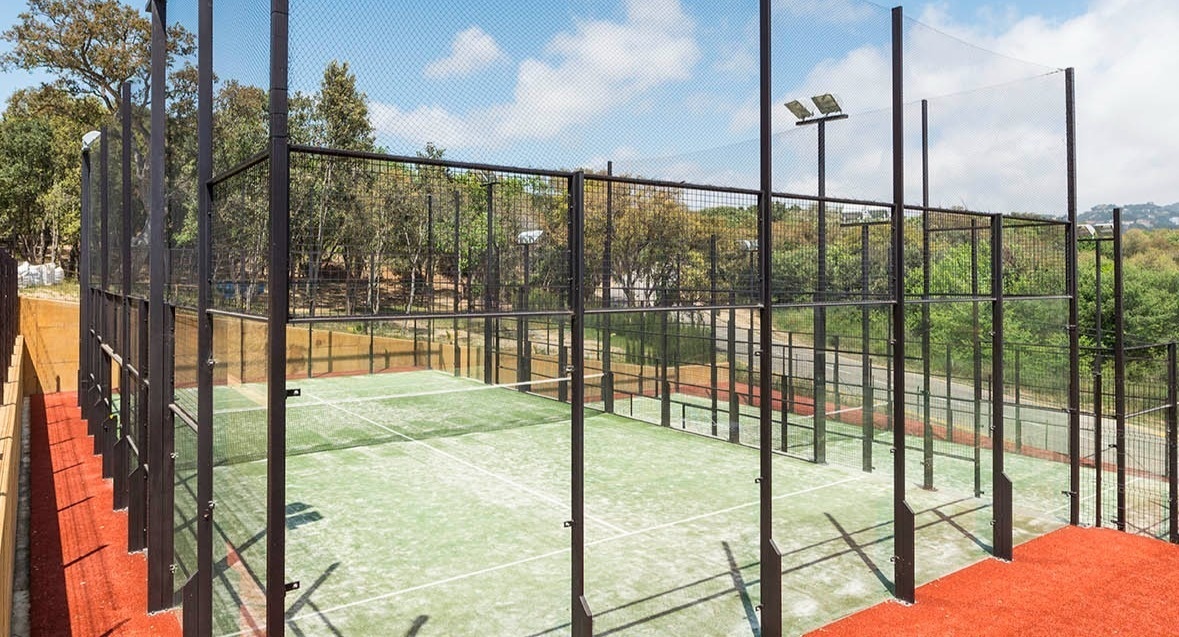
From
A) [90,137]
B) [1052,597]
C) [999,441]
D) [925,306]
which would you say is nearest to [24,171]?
[90,137]

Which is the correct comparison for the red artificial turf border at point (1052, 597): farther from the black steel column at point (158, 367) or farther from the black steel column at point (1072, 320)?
the black steel column at point (158, 367)

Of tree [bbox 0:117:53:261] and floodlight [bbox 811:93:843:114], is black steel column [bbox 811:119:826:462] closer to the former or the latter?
floodlight [bbox 811:93:843:114]

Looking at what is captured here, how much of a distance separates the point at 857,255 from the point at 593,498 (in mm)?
4847

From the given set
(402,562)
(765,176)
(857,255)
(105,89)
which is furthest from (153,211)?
(105,89)

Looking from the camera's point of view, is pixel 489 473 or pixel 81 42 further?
pixel 81 42

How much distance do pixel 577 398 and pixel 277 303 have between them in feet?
4.93

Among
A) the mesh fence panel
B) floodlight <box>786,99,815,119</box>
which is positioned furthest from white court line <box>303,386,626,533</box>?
floodlight <box>786,99,815,119</box>

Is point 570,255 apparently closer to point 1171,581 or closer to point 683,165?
point 683,165

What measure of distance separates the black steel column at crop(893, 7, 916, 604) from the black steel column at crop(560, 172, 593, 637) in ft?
8.53

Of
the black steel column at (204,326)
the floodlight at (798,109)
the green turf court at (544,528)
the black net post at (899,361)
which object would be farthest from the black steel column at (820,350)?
the black steel column at (204,326)

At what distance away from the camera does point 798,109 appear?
684 centimetres

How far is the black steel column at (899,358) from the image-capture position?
517 cm

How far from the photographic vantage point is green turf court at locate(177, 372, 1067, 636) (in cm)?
464

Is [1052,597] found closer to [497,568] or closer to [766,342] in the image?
[766,342]
